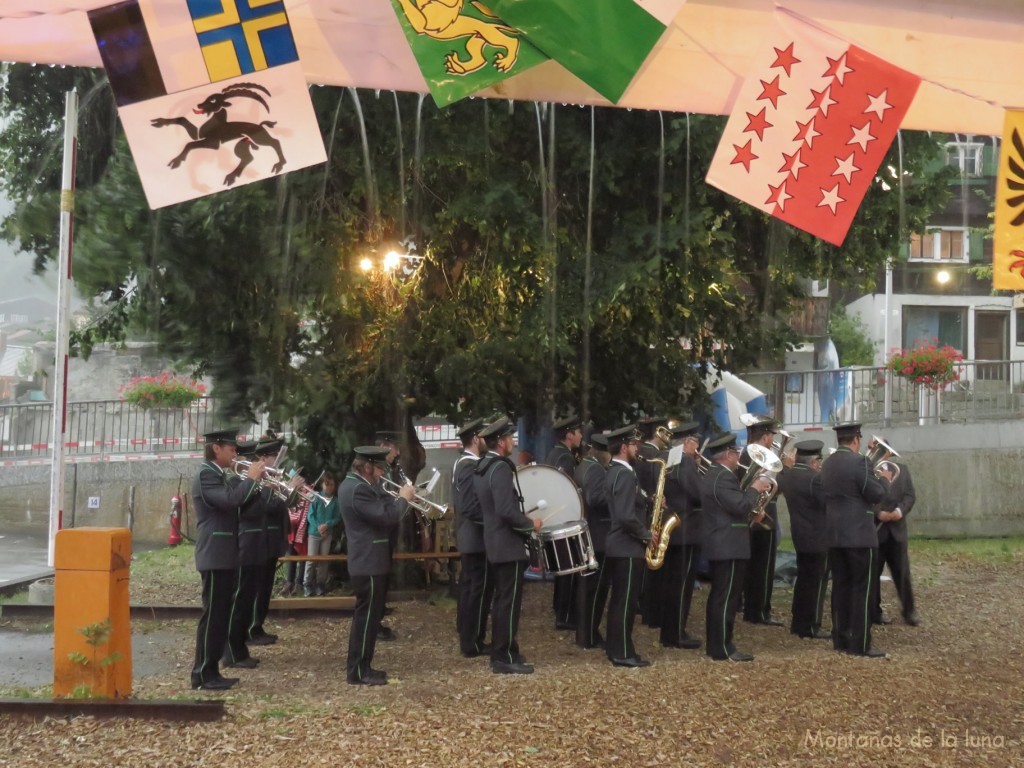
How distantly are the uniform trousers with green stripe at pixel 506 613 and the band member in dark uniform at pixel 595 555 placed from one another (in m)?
1.03

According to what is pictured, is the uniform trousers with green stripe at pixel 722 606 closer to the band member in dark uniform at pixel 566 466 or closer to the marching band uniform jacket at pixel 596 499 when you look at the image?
the marching band uniform jacket at pixel 596 499

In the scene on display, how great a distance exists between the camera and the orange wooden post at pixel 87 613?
7.02 m

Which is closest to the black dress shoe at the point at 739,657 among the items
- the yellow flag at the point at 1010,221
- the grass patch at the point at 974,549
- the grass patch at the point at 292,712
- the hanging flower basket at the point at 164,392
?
the grass patch at the point at 292,712

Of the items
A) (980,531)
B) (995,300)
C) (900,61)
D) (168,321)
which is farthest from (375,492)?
(995,300)

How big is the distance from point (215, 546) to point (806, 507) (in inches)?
222

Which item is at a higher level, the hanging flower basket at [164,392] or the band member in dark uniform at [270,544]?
the hanging flower basket at [164,392]

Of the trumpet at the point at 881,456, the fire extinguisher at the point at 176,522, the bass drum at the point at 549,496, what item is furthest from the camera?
the fire extinguisher at the point at 176,522

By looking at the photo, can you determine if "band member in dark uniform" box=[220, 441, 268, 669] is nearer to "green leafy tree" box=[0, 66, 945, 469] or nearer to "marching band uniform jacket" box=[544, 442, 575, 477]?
"green leafy tree" box=[0, 66, 945, 469]

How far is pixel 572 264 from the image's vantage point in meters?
10.6

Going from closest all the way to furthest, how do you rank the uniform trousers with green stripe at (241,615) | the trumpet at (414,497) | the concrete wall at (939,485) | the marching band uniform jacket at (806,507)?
the trumpet at (414,497) → the uniform trousers with green stripe at (241,615) → the marching band uniform jacket at (806,507) → the concrete wall at (939,485)

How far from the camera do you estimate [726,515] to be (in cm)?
959

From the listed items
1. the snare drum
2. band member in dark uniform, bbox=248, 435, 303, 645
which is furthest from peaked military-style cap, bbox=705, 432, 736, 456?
band member in dark uniform, bbox=248, 435, 303, 645

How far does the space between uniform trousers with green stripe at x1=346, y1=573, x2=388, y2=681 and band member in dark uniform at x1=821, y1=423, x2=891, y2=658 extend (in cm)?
393

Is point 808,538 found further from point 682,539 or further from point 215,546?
point 215,546
